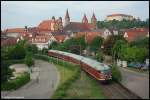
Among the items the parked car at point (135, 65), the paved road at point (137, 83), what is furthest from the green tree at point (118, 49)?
the paved road at point (137, 83)

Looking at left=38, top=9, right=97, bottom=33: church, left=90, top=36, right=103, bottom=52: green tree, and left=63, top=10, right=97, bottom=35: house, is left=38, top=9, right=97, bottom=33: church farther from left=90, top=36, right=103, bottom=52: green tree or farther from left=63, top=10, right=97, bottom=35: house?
left=90, top=36, right=103, bottom=52: green tree

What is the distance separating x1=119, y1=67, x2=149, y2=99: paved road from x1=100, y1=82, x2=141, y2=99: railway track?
0.94 m

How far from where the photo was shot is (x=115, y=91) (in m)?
40.2

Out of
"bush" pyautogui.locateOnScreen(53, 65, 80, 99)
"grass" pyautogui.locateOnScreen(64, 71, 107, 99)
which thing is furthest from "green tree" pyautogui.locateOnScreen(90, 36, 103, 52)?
"bush" pyautogui.locateOnScreen(53, 65, 80, 99)

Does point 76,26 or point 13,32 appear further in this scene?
point 13,32

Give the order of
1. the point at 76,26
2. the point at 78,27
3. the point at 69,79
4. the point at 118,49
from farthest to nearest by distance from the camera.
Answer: the point at 76,26 → the point at 78,27 → the point at 118,49 → the point at 69,79

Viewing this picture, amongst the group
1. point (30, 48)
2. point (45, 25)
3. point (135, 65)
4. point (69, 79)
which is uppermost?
point (45, 25)

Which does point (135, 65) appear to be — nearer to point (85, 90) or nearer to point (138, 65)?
point (138, 65)

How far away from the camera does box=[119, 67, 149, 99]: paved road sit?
38772 millimetres

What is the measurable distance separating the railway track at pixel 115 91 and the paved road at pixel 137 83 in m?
0.94

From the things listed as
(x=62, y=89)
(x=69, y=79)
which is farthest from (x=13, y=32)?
(x=62, y=89)

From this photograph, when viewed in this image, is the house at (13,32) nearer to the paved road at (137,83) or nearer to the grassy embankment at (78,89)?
the paved road at (137,83)

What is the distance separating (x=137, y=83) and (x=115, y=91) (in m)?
7.05

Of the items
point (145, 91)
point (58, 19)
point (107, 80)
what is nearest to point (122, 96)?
point (145, 91)
